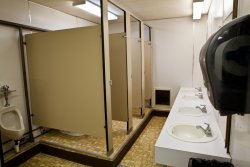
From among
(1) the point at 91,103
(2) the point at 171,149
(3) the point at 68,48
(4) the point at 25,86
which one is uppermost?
(3) the point at 68,48

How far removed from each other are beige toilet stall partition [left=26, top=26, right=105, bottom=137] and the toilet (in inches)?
13.6

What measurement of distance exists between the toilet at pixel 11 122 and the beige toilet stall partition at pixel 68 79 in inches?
13.6

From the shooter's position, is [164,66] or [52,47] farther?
[164,66]

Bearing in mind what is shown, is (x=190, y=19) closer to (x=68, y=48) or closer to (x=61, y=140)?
(x=68, y=48)

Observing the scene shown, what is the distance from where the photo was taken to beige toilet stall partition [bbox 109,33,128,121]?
3.03m

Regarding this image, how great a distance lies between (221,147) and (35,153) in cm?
275

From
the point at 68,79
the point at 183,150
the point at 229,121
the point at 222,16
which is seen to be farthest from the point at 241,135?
the point at 68,79

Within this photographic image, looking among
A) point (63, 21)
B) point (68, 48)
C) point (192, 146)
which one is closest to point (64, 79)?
point (68, 48)

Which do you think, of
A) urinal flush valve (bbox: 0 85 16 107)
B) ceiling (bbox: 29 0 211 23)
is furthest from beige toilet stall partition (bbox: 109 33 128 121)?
urinal flush valve (bbox: 0 85 16 107)

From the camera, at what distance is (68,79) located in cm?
258

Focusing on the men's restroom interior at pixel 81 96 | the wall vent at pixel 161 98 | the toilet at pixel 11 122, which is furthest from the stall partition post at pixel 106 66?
the wall vent at pixel 161 98

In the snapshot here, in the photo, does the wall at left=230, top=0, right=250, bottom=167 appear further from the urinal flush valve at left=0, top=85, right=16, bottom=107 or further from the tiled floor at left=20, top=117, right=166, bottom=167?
the urinal flush valve at left=0, top=85, right=16, bottom=107

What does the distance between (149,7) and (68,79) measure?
7.23ft

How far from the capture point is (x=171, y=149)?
1.43m
